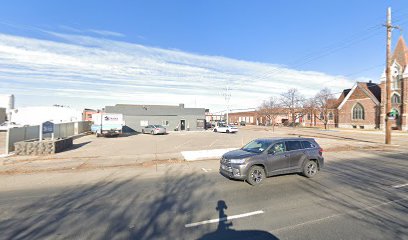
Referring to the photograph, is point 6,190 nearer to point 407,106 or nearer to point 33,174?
point 33,174

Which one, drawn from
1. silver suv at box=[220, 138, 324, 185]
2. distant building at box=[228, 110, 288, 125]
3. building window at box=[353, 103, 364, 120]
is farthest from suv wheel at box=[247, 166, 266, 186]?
distant building at box=[228, 110, 288, 125]

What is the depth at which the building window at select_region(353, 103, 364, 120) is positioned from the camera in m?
50.4

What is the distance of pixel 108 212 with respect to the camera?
5402mm

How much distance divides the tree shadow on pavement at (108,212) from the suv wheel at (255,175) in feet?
4.80

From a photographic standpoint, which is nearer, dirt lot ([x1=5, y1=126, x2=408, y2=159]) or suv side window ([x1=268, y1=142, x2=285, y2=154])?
suv side window ([x1=268, y1=142, x2=285, y2=154])

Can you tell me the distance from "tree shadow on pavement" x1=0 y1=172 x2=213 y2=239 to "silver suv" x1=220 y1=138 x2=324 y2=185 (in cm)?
116

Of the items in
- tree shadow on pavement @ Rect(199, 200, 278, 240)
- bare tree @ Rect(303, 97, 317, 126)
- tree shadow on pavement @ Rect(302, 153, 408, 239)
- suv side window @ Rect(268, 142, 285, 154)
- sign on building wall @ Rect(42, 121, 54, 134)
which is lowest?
tree shadow on pavement @ Rect(199, 200, 278, 240)

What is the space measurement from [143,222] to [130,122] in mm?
37933

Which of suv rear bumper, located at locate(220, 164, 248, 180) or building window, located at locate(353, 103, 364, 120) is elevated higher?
building window, located at locate(353, 103, 364, 120)

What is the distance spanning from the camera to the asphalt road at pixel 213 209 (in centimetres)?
436

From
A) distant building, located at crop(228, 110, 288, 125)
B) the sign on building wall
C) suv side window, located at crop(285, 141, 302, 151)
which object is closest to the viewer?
suv side window, located at crop(285, 141, 302, 151)

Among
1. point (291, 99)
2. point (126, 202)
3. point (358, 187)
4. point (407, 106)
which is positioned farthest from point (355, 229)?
point (291, 99)

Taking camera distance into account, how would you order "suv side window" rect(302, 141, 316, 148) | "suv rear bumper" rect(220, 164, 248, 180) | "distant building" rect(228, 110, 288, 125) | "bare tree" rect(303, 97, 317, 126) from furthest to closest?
"distant building" rect(228, 110, 288, 125) < "bare tree" rect(303, 97, 317, 126) < "suv side window" rect(302, 141, 316, 148) < "suv rear bumper" rect(220, 164, 248, 180)

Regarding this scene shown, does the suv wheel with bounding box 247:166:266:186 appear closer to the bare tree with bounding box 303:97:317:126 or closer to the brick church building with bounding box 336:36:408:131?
the brick church building with bounding box 336:36:408:131
